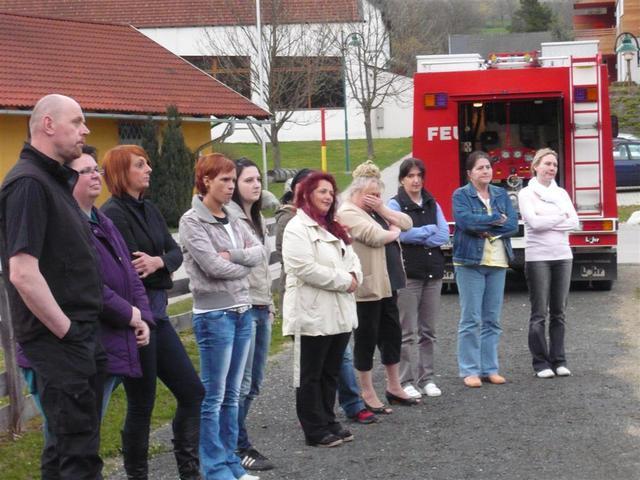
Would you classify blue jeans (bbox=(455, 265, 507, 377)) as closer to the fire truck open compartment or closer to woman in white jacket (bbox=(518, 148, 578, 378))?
woman in white jacket (bbox=(518, 148, 578, 378))

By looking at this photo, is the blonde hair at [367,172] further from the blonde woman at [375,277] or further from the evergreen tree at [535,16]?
the evergreen tree at [535,16]

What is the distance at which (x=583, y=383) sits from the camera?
901 centimetres

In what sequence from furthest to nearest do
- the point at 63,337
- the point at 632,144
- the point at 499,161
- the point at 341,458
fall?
1. the point at 632,144
2. the point at 499,161
3. the point at 341,458
4. the point at 63,337

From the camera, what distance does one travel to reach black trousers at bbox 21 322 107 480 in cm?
449

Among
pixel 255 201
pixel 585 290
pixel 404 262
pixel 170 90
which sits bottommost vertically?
pixel 585 290

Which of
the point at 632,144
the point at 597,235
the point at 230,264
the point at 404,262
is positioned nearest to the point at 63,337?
the point at 230,264

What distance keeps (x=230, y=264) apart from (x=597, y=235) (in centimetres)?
871

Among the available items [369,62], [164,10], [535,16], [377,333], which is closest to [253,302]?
[377,333]

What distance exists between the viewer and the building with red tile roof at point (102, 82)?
75.0 feet

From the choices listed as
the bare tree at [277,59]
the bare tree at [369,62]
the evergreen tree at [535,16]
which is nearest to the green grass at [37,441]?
the bare tree at [277,59]

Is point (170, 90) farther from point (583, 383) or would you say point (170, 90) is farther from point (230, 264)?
point (230, 264)

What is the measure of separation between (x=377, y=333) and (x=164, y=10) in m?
44.0

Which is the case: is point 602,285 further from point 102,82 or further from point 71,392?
point 102,82

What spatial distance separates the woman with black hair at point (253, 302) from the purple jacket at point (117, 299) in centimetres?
138
